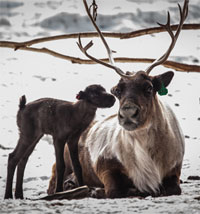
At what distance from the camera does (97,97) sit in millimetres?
1717

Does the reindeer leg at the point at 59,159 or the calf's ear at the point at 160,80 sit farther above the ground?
the calf's ear at the point at 160,80

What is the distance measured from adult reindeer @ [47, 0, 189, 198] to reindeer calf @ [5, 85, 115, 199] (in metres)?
0.13

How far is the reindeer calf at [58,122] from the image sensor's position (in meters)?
1.71

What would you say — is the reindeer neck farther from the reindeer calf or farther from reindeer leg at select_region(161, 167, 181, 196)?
reindeer leg at select_region(161, 167, 181, 196)

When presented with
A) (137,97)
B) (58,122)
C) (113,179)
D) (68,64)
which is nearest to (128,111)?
(137,97)

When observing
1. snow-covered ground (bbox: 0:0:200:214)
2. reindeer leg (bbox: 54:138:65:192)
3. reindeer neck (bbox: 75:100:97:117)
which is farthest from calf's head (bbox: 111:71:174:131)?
snow-covered ground (bbox: 0:0:200:214)

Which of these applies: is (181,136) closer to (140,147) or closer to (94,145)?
(140,147)

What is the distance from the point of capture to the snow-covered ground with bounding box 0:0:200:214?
3104mm

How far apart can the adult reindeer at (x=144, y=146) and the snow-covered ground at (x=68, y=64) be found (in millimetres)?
555

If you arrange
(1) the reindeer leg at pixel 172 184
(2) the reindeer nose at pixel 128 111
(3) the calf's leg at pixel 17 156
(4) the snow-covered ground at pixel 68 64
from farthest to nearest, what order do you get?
(4) the snow-covered ground at pixel 68 64 < (1) the reindeer leg at pixel 172 184 < (3) the calf's leg at pixel 17 156 < (2) the reindeer nose at pixel 128 111

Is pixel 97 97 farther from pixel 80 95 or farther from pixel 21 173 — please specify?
pixel 21 173

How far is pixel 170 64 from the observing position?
2191mm

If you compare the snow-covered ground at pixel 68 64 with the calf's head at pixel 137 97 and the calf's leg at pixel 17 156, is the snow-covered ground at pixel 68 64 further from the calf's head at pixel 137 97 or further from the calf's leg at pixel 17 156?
the calf's head at pixel 137 97

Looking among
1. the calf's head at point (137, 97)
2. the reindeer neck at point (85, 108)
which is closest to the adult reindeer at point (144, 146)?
the calf's head at point (137, 97)
